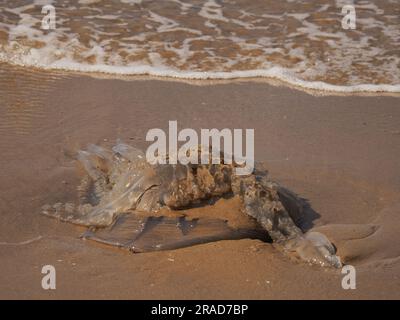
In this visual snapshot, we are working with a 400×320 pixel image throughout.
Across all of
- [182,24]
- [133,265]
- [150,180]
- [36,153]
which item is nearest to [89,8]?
[182,24]

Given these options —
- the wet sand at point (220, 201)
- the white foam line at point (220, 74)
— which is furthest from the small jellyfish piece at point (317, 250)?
the white foam line at point (220, 74)

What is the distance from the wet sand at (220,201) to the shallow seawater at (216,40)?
340mm

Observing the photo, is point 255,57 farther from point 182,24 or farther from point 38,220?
point 38,220

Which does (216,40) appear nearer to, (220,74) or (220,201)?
(220,74)

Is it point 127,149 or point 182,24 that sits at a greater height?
point 182,24

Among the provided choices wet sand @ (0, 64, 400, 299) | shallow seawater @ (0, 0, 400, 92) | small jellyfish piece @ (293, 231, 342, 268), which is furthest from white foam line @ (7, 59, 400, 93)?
small jellyfish piece @ (293, 231, 342, 268)

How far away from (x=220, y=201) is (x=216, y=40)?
3264 millimetres

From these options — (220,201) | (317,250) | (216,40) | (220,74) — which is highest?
(216,40)

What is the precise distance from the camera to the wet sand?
271 centimetres

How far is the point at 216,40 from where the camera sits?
20.0ft

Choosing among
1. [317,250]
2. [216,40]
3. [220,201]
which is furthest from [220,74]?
[317,250]

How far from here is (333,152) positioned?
418 centimetres

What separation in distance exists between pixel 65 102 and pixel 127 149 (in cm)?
138

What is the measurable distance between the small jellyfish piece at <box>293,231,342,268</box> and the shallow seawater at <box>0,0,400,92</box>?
2.43 m
